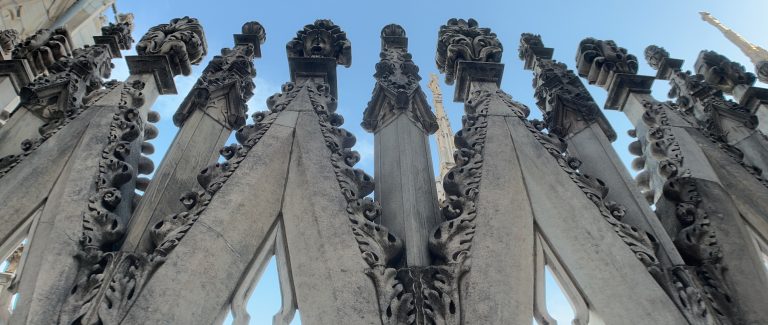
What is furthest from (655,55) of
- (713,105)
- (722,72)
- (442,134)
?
(442,134)

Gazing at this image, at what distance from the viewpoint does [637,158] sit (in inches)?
272

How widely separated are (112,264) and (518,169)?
10.8 feet

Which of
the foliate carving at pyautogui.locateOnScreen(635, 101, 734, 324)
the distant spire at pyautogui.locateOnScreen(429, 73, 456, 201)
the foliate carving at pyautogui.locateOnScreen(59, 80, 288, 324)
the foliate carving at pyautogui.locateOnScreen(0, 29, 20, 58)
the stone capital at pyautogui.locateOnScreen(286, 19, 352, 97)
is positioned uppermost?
the foliate carving at pyautogui.locateOnScreen(59, 80, 288, 324)

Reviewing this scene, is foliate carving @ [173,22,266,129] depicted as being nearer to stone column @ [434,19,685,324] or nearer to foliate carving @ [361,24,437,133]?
foliate carving @ [361,24,437,133]

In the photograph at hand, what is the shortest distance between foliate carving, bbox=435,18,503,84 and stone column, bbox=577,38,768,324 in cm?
172

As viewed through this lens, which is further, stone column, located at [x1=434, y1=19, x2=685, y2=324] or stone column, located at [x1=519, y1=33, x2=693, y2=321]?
stone column, located at [x1=519, y1=33, x2=693, y2=321]

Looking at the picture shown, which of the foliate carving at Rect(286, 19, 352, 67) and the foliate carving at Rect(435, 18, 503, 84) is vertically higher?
the foliate carving at Rect(286, 19, 352, 67)

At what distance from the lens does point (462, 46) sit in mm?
7598

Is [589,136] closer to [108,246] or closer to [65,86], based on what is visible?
[108,246]

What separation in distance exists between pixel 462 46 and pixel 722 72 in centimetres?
436

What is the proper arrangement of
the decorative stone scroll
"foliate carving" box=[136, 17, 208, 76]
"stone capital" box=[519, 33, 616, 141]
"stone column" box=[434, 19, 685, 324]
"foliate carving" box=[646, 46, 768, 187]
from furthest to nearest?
"foliate carving" box=[136, 17, 208, 76] → "stone capital" box=[519, 33, 616, 141] → "foliate carving" box=[646, 46, 768, 187] → the decorative stone scroll → "stone column" box=[434, 19, 685, 324]

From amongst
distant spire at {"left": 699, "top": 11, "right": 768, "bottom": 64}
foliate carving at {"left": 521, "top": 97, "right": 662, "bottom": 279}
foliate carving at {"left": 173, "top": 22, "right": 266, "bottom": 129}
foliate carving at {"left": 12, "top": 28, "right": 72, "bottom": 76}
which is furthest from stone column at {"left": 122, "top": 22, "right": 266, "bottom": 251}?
distant spire at {"left": 699, "top": 11, "right": 768, "bottom": 64}

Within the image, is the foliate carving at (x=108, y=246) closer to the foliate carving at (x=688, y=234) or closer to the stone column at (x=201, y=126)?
the stone column at (x=201, y=126)

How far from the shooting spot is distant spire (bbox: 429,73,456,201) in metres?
21.4
